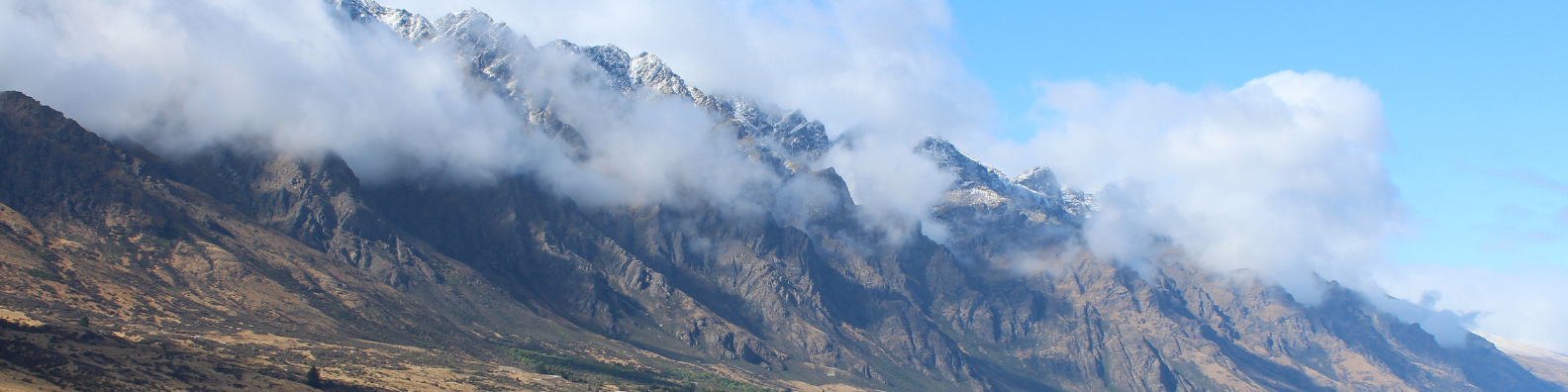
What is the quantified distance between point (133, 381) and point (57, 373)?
1364 cm

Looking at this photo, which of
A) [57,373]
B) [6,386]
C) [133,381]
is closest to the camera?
[6,386]

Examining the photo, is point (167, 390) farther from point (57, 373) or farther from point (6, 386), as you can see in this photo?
point (6, 386)

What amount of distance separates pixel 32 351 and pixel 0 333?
7393mm

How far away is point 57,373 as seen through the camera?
187000 mm

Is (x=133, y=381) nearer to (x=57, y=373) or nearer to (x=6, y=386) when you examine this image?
(x=57, y=373)

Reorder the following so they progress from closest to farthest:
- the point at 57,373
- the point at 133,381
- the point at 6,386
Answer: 1. the point at 6,386
2. the point at 57,373
3. the point at 133,381

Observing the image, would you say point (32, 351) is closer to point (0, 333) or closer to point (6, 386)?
point (0, 333)

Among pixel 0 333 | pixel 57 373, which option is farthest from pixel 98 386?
pixel 0 333

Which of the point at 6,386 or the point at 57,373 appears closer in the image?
the point at 6,386

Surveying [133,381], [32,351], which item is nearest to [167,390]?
Result: [133,381]

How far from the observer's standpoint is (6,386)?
171 metres

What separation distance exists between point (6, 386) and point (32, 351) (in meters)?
23.9

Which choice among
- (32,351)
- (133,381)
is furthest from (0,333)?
(133,381)

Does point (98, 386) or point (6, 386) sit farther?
point (98, 386)
